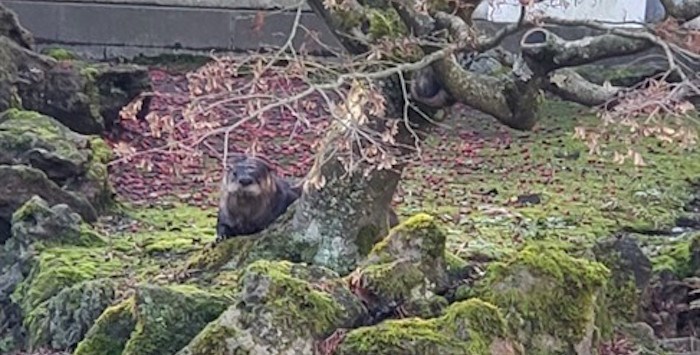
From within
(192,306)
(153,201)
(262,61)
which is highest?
(262,61)

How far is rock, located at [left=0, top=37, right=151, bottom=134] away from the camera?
9398 mm

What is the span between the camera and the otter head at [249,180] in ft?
21.0

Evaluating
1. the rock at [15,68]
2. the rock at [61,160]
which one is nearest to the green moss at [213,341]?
the rock at [61,160]

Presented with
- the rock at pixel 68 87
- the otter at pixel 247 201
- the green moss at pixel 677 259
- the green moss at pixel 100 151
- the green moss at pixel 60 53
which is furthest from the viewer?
the green moss at pixel 60 53

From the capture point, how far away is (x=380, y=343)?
4535 mm

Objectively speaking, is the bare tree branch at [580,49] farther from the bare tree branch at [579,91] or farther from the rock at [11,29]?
the rock at [11,29]

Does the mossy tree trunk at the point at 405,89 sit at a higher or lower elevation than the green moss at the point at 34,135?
higher

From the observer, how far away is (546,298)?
5227mm

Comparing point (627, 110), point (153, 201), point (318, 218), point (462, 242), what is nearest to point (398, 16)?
point (318, 218)

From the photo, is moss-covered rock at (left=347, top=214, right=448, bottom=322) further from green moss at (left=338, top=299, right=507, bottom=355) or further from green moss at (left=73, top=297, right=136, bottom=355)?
green moss at (left=73, top=297, right=136, bottom=355)

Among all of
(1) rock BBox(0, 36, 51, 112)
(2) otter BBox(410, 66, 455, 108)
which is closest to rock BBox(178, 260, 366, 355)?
(2) otter BBox(410, 66, 455, 108)

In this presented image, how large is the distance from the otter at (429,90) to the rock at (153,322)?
1.28 meters

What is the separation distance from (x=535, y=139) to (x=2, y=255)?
5724 millimetres

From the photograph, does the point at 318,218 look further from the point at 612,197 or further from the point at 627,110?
the point at 612,197
